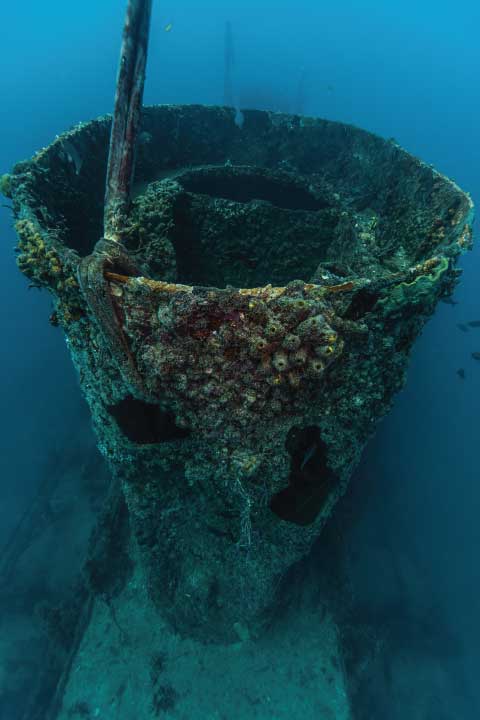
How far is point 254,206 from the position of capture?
621 cm

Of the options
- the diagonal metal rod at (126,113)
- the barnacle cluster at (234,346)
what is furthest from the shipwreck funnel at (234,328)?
the diagonal metal rod at (126,113)

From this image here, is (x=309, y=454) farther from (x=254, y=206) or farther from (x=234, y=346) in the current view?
(x=254, y=206)

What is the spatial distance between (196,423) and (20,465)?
1184cm

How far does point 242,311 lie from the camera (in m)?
2.79

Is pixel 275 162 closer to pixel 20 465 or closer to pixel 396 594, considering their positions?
pixel 396 594

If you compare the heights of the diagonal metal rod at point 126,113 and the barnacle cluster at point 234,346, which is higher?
the diagonal metal rod at point 126,113

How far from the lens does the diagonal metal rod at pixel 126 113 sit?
14.6 feet

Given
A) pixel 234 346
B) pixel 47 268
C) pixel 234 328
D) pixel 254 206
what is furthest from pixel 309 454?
pixel 254 206

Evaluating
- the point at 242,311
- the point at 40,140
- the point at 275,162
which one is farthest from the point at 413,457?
the point at 40,140

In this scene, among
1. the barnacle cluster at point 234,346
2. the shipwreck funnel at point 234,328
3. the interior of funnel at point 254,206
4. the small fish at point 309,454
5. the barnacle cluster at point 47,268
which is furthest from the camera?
the interior of funnel at point 254,206

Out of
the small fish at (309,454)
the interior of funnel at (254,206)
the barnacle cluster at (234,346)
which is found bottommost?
the small fish at (309,454)

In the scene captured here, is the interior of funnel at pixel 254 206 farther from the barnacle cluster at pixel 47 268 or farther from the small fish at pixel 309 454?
the small fish at pixel 309 454

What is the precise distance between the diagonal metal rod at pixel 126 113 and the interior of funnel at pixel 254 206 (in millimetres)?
522

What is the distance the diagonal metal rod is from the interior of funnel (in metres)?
0.52
